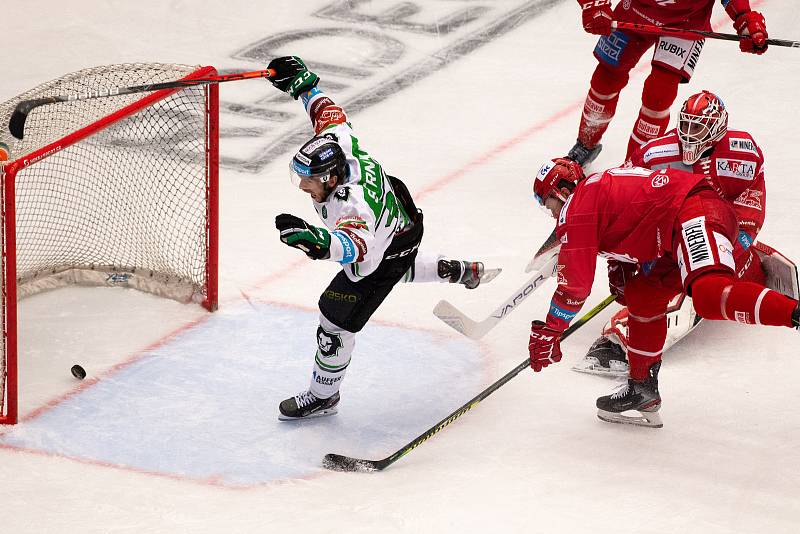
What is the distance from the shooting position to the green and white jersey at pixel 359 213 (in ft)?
13.4

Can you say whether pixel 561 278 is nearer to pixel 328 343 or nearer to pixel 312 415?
pixel 328 343

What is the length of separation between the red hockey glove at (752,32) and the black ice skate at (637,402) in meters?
1.76

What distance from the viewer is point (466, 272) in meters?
5.09

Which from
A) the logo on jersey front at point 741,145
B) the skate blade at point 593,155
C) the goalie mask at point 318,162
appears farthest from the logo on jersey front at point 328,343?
the skate blade at point 593,155

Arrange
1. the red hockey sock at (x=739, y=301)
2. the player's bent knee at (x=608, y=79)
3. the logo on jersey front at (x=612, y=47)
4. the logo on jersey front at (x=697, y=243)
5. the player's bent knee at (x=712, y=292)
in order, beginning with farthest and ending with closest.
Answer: the player's bent knee at (x=608, y=79)
the logo on jersey front at (x=612, y=47)
the logo on jersey front at (x=697, y=243)
the player's bent knee at (x=712, y=292)
the red hockey sock at (x=739, y=301)

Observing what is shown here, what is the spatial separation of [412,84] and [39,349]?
3.29 metres

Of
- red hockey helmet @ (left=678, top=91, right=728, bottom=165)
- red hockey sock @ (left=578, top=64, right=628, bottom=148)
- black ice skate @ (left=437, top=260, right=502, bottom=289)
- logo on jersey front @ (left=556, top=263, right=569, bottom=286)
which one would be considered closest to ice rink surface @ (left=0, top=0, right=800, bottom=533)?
black ice skate @ (left=437, top=260, right=502, bottom=289)

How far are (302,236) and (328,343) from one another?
2.19 ft

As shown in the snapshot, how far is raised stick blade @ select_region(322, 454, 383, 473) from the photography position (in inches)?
170

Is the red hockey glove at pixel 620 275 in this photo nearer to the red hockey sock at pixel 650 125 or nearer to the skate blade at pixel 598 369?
the skate blade at pixel 598 369

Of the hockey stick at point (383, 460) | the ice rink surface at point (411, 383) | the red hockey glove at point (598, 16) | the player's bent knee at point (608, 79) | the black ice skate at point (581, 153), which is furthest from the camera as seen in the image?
the black ice skate at point (581, 153)

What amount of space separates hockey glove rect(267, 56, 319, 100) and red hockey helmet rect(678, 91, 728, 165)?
4.27ft

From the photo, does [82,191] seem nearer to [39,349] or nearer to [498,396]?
[39,349]

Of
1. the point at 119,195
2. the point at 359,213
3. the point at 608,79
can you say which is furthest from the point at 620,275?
the point at 119,195
